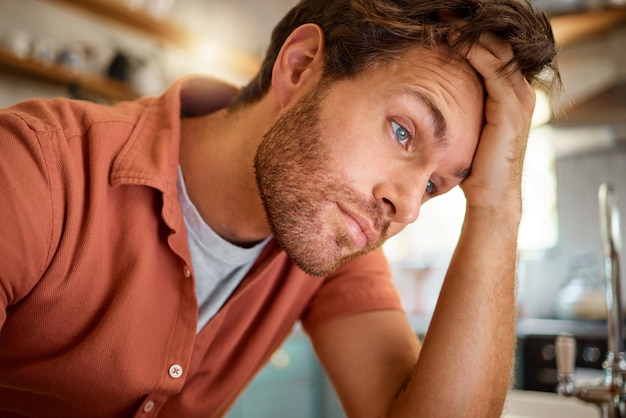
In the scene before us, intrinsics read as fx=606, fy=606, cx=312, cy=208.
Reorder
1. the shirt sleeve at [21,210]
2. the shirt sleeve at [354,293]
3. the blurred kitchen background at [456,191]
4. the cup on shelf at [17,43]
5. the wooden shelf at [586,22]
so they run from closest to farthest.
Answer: the shirt sleeve at [21,210]
the shirt sleeve at [354,293]
the cup on shelf at [17,43]
the blurred kitchen background at [456,191]
the wooden shelf at [586,22]

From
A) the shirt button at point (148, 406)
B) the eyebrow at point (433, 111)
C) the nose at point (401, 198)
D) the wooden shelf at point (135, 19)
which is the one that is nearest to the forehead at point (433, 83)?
the eyebrow at point (433, 111)

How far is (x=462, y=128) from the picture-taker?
40.8 inches

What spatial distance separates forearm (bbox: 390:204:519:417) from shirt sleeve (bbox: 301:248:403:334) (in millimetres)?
178

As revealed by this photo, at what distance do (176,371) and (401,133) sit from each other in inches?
21.8

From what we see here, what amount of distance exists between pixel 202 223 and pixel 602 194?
38.7 inches

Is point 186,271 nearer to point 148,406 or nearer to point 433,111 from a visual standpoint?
point 148,406

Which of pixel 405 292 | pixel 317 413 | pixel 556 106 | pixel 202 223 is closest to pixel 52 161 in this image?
pixel 202 223

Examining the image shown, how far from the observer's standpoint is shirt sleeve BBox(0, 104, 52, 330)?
32.2 inches

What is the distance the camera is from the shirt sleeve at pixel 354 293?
1273 mm

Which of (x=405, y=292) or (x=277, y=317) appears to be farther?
(x=405, y=292)

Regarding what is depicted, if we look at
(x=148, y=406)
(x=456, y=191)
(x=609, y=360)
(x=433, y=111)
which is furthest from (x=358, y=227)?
(x=456, y=191)

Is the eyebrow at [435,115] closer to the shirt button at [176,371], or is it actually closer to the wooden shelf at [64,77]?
the shirt button at [176,371]

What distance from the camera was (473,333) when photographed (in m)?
1.08

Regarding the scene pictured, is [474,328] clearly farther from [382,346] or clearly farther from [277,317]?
[277,317]
